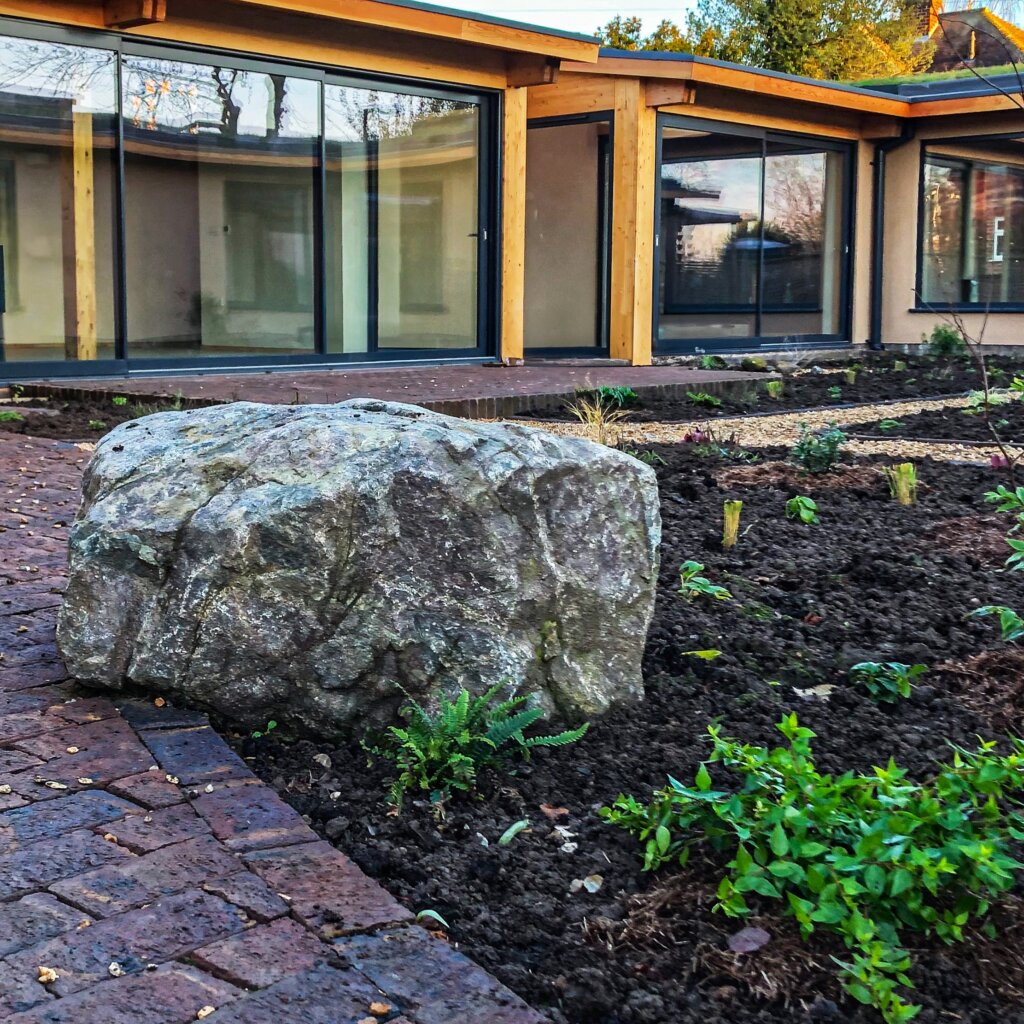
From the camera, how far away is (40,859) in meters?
2.04

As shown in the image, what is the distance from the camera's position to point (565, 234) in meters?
→ 14.4

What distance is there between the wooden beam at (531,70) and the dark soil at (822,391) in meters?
3.52

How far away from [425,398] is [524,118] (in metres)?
5.37

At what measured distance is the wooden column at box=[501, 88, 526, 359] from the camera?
40.3ft

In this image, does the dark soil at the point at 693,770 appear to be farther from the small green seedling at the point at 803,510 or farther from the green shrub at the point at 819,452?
the green shrub at the point at 819,452

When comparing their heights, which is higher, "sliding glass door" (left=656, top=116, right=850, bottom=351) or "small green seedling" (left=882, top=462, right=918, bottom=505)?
"sliding glass door" (left=656, top=116, right=850, bottom=351)

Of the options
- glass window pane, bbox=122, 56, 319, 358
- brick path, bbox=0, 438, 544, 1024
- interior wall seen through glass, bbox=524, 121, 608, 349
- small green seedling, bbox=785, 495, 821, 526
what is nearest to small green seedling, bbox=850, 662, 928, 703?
brick path, bbox=0, 438, 544, 1024

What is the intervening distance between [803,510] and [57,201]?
7.31 metres

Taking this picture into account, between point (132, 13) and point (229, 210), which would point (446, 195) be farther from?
point (132, 13)

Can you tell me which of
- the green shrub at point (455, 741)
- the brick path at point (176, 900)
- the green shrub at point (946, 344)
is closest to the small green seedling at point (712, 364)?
the green shrub at point (946, 344)

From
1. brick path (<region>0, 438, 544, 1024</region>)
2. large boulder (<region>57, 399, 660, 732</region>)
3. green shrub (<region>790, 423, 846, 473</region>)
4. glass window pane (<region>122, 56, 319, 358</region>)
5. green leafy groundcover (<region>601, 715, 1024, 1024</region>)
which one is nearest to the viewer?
brick path (<region>0, 438, 544, 1024</region>)

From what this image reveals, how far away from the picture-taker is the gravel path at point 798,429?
635 cm

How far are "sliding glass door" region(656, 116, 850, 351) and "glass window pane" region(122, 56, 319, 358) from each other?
161 inches

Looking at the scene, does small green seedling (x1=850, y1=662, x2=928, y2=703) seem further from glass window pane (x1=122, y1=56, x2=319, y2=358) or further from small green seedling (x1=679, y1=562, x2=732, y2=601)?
glass window pane (x1=122, y1=56, x2=319, y2=358)
